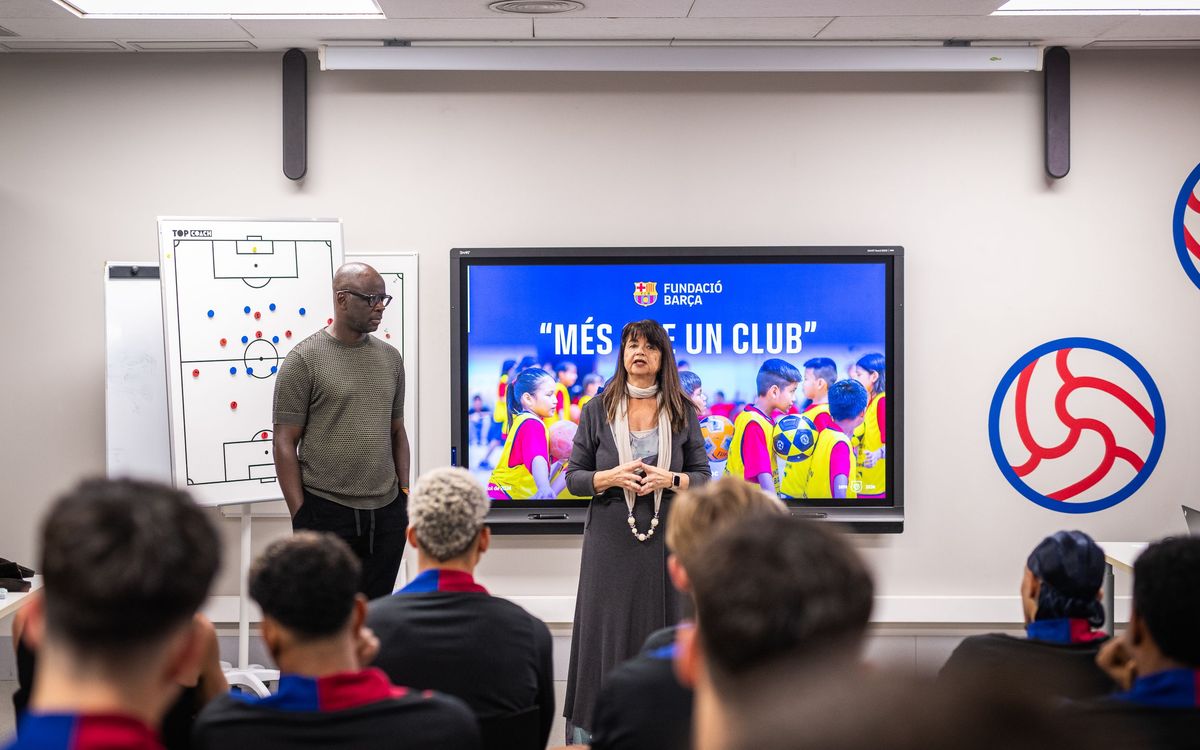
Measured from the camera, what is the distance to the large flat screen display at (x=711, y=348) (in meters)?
4.68

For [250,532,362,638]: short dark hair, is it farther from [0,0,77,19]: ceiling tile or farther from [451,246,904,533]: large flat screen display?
[0,0,77,19]: ceiling tile

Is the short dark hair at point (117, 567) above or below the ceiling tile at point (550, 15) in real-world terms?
below

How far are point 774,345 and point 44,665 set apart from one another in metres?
3.92

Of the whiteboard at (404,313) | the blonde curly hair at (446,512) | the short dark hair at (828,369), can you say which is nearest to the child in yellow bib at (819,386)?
the short dark hair at (828,369)

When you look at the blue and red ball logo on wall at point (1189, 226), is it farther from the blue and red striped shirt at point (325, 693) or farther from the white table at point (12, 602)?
the white table at point (12, 602)

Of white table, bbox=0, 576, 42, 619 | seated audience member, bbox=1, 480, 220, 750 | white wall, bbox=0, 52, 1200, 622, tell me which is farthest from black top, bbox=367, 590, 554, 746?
white wall, bbox=0, 52, 1200, 622

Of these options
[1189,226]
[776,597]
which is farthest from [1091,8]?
[776,597]

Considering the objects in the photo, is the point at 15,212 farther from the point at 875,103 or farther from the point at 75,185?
the point at 875,103

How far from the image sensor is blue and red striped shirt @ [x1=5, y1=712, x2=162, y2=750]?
95 cm

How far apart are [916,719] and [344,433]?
3.29 metres

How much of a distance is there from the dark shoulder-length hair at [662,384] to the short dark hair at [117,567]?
267 cm

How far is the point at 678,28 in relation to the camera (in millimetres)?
4312

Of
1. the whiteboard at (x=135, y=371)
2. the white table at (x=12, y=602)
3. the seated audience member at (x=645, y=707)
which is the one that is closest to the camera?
the seated audience member at (x=645, y=707)

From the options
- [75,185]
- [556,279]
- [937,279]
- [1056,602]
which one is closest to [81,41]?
[75,185]
